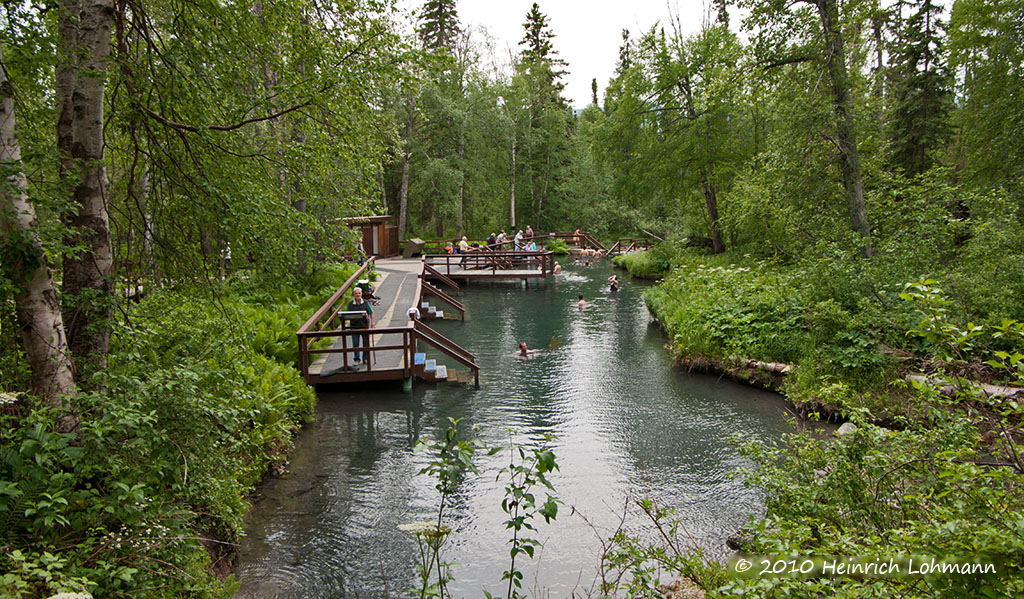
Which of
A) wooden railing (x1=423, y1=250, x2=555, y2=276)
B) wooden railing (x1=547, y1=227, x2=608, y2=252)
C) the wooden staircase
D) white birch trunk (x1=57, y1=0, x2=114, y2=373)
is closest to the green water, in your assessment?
the wooden staircase

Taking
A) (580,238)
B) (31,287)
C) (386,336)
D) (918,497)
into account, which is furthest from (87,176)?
(580,238)

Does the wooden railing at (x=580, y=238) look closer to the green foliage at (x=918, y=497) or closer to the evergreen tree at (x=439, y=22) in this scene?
the evergreen tree at (x=439, y=22)

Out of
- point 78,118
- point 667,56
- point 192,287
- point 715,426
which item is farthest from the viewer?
point 667,56

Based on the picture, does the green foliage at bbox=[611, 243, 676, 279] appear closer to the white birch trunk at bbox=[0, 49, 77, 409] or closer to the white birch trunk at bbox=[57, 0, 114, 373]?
the white birch trunk at bbox=[57, 0, 114, 373]

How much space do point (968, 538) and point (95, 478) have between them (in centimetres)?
593

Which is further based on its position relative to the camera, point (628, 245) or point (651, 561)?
point (628, 245)

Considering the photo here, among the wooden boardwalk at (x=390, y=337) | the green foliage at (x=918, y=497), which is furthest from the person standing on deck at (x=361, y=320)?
the green foliage at (x=918, y=497)

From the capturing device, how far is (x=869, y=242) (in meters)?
12.2

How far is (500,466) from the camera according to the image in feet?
29.6

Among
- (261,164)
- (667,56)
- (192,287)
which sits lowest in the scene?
(192,287)

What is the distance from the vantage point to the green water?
6535mm

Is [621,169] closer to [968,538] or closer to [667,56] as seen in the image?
[667,56]

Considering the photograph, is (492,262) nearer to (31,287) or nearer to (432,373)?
(432,373)

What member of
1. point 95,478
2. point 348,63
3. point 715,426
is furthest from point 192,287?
point 715,426
